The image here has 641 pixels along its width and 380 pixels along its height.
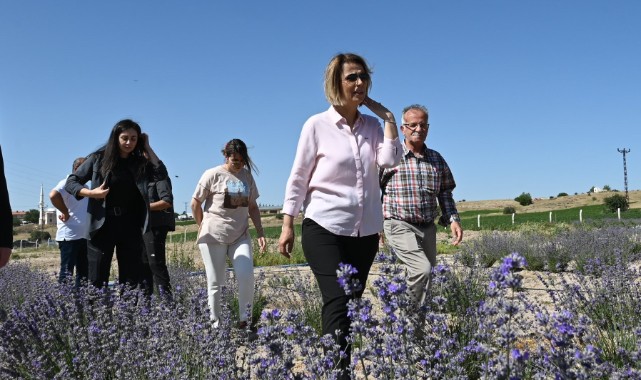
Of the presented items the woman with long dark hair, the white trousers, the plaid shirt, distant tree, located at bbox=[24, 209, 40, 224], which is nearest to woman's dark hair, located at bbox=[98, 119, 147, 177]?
the woman with long dark hair

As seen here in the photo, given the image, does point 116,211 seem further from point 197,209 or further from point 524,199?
point 524,199

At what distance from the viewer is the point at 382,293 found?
2.18 m

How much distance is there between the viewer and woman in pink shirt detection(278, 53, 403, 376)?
292 centimetres

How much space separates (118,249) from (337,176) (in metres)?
2.40

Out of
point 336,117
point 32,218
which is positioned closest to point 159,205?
point 336,117

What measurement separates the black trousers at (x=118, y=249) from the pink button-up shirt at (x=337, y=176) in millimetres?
2077

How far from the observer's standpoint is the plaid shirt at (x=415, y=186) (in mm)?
4238

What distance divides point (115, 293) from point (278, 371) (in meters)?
2.38

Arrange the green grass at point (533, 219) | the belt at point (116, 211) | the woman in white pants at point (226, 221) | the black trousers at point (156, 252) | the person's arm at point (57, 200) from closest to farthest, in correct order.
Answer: the belt at point (116, 211) < the woman in white pants at point (226, 221) < the black trousers at point (156, 252) < the person's arm at point (57, 200) < the green grass at point (533, 219)

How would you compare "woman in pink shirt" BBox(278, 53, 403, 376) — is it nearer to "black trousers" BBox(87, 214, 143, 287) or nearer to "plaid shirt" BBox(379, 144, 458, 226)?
"plaid shirt" BBox(379, 144, 458, 226)

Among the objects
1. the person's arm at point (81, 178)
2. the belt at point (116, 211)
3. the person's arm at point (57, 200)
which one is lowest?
the belt at point (116, 211)

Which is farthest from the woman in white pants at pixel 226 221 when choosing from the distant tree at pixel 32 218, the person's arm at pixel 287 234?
the distant tree at pixel 32 218

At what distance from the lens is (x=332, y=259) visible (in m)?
2.89

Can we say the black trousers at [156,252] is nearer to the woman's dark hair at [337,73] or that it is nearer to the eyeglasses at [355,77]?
the woman's dark hair at [337,73]
